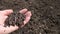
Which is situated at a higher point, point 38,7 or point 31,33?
point 38,7

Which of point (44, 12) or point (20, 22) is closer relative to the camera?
point (20, 22)

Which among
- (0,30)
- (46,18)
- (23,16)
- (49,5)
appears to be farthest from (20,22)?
(49,5)

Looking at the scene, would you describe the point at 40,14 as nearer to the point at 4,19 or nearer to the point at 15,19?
the point at 15,19

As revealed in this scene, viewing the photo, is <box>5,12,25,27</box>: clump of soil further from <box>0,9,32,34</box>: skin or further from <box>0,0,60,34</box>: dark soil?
<box>0,0,60,34</box>: dark soil

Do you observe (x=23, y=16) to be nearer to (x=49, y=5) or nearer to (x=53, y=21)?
(x=53, y=21)

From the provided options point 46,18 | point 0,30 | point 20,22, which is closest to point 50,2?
point 46,18

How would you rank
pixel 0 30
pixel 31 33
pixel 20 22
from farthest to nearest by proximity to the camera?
pixel 31 33, pixel 20 22, pixel 0 30

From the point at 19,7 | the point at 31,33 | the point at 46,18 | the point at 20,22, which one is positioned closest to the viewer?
the point at 20,22

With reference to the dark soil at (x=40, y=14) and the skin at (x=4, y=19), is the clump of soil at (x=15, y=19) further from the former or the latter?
the dark soil at (x=40, y=14)
